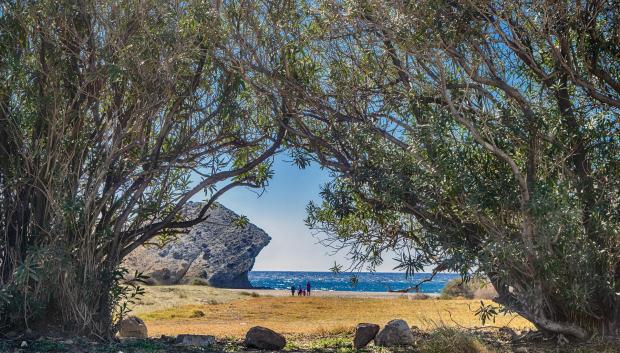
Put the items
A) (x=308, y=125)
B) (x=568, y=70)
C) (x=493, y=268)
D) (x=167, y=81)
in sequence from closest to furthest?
(x=493, y=268) → (x=568, y=70) → (x=167, y=81) → (x=308, y=125)

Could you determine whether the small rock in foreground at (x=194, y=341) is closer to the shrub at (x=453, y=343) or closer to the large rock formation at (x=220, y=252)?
the shrub at (x=453, y=343)

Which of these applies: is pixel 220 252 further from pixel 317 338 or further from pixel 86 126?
pixel 86 126

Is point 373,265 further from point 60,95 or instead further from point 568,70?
point 60,95

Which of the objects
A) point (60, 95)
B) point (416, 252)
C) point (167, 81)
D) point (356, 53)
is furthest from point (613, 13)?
point (60, 95)

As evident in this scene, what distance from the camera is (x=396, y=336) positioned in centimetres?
1435

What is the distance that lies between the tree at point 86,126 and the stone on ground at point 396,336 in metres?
5.22

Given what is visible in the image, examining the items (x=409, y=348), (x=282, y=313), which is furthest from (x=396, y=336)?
(x=282, y=313)

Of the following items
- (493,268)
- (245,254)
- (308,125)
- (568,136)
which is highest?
(245,254)

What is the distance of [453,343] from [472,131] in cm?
365

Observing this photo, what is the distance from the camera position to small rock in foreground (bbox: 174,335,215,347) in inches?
538

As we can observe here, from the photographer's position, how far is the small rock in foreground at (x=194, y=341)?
13.7m

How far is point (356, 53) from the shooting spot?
13.3m

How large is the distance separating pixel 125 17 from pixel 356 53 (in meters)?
4.34

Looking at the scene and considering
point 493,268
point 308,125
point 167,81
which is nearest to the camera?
point 493,268
